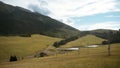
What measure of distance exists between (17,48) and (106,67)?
451 feet

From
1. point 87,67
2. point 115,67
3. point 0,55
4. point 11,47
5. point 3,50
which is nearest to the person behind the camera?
point 115,67

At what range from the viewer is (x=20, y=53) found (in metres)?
165

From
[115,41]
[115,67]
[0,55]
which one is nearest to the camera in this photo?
[115,67]

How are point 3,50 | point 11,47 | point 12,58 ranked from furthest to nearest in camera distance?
point 11,47
point 3,50
point 12,58

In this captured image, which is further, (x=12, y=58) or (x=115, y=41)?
(x=115, y=41)

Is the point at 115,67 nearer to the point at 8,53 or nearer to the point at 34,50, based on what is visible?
the point at 8,53

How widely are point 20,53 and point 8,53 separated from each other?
418 inches

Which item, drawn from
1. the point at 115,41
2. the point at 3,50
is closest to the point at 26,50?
the point at 3,50

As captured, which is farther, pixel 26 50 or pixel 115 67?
pixel 26 50

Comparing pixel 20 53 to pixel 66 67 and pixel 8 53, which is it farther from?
pixel 66 67

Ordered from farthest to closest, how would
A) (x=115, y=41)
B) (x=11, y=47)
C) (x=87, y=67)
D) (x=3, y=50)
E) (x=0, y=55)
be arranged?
(x=115, y=41), (x=11, y=47), (x=3, y=50), (x=0, y=55), (x=87, y=67)

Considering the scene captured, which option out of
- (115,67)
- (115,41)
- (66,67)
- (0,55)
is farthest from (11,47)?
(115,67)

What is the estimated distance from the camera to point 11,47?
585 ft

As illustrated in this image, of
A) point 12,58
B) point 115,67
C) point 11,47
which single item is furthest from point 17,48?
point 115,67
